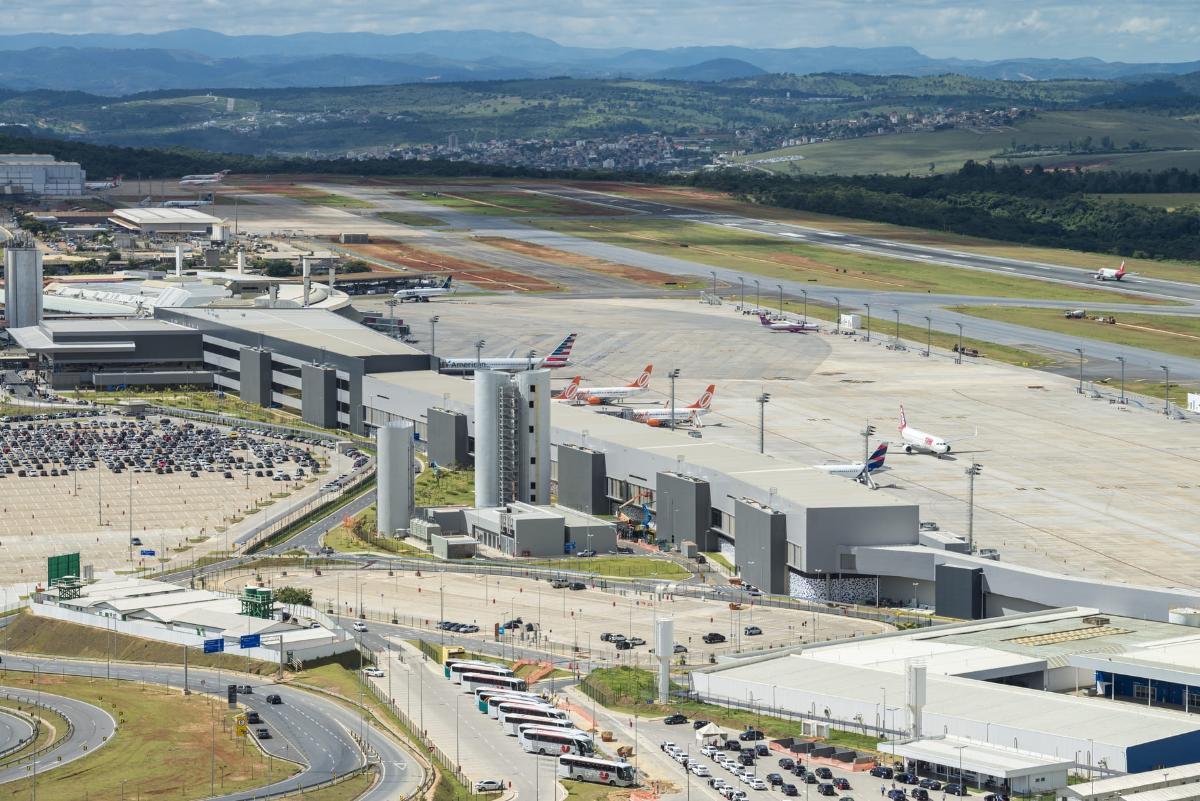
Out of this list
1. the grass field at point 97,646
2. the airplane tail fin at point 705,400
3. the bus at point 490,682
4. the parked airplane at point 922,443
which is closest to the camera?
the bus at point 490,682

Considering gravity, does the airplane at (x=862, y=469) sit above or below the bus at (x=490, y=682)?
above

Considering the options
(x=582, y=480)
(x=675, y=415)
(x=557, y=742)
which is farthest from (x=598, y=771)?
(x=675, y=415)

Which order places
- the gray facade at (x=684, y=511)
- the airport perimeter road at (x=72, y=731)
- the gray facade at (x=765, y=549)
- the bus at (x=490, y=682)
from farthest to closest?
the gray facade at (x=684, y=511) → the gray facade at (x=765, y=549) → the bus at (x=490, y=682) → the airport perimeter road at (x=72, y=731)

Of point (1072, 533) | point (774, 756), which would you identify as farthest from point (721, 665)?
point (1072, 533)

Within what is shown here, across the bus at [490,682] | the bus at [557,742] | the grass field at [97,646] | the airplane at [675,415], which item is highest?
the airplane at [675,415]

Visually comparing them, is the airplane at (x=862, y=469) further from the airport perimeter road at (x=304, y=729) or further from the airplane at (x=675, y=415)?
the airport perimeter road at (x=304, y=729)

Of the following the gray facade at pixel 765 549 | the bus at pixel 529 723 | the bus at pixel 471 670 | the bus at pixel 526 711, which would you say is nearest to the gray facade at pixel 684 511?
the gray facade at pixel 765 549

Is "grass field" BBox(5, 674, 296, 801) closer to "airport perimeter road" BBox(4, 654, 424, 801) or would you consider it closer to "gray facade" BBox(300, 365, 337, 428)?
"airport perimeter road" BBox(4, 654, 424, 801)
